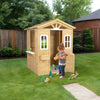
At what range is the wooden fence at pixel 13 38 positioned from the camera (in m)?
11.9

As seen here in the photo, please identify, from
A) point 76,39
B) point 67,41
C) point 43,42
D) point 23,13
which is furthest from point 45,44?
point 23,13

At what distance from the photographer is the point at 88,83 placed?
18.4ft

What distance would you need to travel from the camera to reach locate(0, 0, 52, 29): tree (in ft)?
42.4

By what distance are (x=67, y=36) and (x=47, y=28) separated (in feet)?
3.38

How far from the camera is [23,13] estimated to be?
52.7 feet

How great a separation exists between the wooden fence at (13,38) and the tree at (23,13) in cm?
83

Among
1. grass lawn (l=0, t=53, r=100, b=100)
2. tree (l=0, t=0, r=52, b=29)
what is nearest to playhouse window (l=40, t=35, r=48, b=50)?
grass lawn (l=0, t=53, r=100, b=100)

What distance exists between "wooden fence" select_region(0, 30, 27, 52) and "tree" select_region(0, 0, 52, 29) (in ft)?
2.72

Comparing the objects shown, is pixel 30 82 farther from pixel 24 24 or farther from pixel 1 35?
pixel 24 24

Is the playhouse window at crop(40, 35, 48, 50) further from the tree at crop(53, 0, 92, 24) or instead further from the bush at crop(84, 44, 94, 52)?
the tree at crop(53, 0, 92, 24)

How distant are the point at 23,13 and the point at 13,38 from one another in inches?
190

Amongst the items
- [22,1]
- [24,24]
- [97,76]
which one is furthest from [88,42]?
[97,76]

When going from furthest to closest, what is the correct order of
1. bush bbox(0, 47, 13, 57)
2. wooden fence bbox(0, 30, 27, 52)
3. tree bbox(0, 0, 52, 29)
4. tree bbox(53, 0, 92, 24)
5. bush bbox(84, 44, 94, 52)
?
tree bbox(53, 0, 92, 24), bush bbox(84, 44, 94, 52), tree bbox(0, 0, 52, 29), wooden fence bbox(0, 30, 27, 52), bush bbox(0, 47, 13, 57)

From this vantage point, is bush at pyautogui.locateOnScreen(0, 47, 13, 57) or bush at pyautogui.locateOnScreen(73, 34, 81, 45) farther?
bush at pyautogui.locateOnScreen(73, 34, 81, 45)
